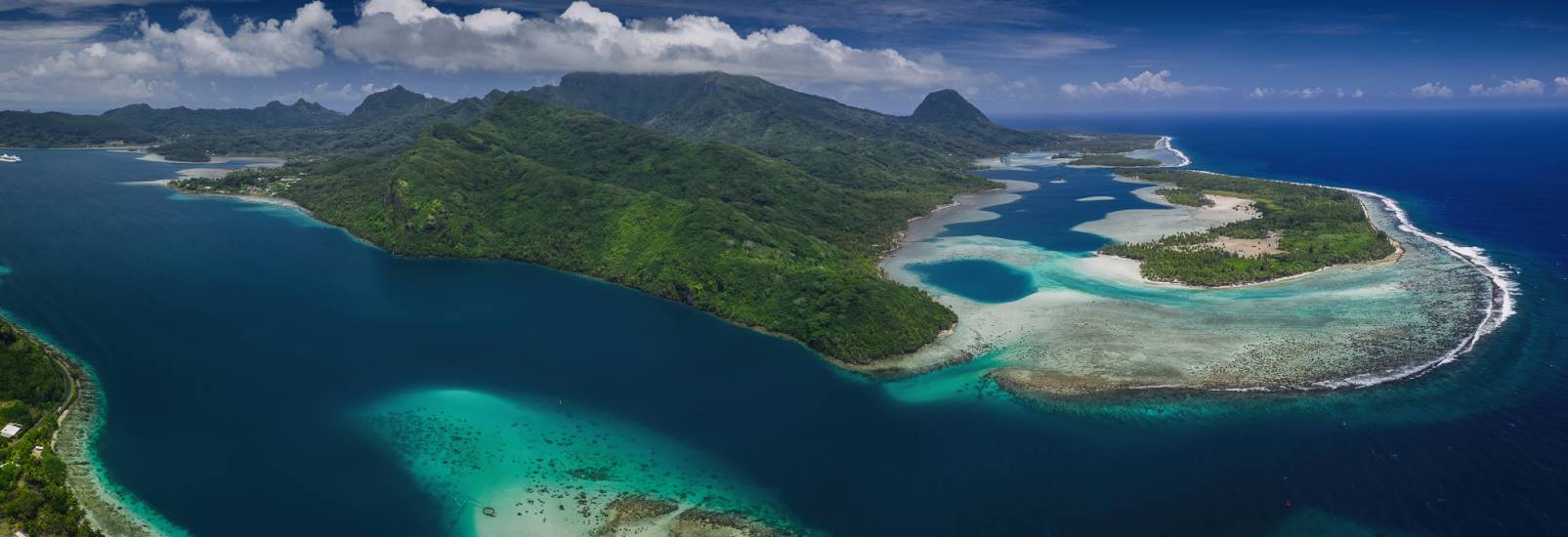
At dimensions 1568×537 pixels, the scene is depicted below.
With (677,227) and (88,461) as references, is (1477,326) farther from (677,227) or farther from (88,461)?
(88,461)

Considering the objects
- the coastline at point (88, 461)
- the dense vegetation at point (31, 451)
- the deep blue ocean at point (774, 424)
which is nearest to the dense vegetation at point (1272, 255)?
the deep blue ocean at point (774, 424)

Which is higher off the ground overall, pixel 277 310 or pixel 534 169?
pixel 534 169

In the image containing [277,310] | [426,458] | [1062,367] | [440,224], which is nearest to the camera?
[426,458]

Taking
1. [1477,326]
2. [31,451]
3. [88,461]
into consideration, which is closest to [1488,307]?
[1477,326]

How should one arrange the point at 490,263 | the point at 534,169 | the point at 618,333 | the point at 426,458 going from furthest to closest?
the point at 534,169, the point at 490,263, the point at 618,333, the point at 426,458

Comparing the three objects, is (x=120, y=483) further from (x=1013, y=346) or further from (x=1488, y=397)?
(x=1488, y=397)

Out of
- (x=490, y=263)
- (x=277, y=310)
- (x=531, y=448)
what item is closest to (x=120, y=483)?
(x=531, y=448)
